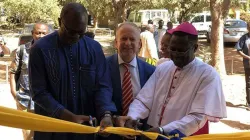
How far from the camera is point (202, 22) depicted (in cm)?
3172

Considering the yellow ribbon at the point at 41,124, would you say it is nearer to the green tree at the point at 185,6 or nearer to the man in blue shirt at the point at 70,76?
the man in blue shirt at the point at 70,76

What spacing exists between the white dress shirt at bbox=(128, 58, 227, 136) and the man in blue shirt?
30 cm

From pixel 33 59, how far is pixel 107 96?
62 centimetres

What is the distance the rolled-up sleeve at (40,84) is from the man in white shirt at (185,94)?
0.56 meters

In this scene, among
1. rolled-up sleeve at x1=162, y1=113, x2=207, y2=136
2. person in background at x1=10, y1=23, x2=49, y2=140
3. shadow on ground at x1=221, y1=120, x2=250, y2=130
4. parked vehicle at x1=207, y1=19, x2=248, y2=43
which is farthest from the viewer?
parked vehicle at x1=207, y1=19, x2=248, y2=43

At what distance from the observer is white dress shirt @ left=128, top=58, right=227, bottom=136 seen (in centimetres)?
274

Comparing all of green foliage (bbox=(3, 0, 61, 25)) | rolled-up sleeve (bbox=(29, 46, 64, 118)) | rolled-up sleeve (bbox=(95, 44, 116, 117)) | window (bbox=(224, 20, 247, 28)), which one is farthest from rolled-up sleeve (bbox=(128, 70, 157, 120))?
window (bbox=(224, 20, 247, 28))

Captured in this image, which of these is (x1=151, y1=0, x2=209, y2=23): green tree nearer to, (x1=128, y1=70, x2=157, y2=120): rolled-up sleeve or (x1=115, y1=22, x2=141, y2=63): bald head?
(x1=115, y1=22, x2=141, y2=63): bald head

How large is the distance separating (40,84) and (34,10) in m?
20.7

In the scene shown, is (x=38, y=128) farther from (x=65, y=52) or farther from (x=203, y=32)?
(x=203, y=32)

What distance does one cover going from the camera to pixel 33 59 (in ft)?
9.78

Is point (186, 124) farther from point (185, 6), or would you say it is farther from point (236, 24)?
point (185, 6)

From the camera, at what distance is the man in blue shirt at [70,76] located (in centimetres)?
289

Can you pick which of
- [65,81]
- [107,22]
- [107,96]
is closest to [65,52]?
[65,81]
